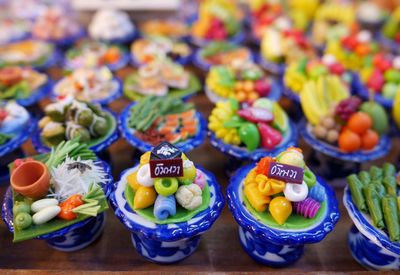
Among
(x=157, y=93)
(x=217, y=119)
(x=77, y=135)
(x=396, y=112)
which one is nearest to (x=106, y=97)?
(x=157, y=93)

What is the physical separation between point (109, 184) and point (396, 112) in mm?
1978

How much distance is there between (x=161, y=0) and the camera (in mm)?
3836

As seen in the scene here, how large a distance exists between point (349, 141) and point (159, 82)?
1373mm

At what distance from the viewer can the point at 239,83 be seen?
275 cm

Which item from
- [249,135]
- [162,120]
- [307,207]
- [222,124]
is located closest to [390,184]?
[307,207]

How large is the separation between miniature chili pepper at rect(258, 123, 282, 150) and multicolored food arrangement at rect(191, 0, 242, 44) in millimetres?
1643

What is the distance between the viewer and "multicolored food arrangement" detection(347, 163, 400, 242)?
1.76 metres

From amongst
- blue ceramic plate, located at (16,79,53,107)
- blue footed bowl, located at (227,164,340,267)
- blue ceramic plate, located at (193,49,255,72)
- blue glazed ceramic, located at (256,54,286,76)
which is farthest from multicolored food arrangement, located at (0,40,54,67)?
blue footed bowl, located at (227,164,340,267)

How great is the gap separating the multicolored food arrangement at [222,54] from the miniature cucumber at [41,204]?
187cm

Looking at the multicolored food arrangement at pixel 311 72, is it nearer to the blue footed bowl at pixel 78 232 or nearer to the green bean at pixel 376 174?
the green bean at pixel 376 174

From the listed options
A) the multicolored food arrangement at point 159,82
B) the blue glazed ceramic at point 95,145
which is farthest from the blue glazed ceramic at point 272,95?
the blue glazed ceramic at point 95,145

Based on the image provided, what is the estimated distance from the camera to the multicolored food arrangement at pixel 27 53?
Result: 3.21 meters

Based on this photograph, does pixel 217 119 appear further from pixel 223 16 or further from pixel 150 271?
pixel 223 16

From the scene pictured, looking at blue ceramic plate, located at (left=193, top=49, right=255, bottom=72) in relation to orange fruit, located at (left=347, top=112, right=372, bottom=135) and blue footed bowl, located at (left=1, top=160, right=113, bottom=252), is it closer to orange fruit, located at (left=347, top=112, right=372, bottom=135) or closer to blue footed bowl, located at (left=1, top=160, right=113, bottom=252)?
orange fruit, located at (left=347, top=112, right=372, bottom=135)
